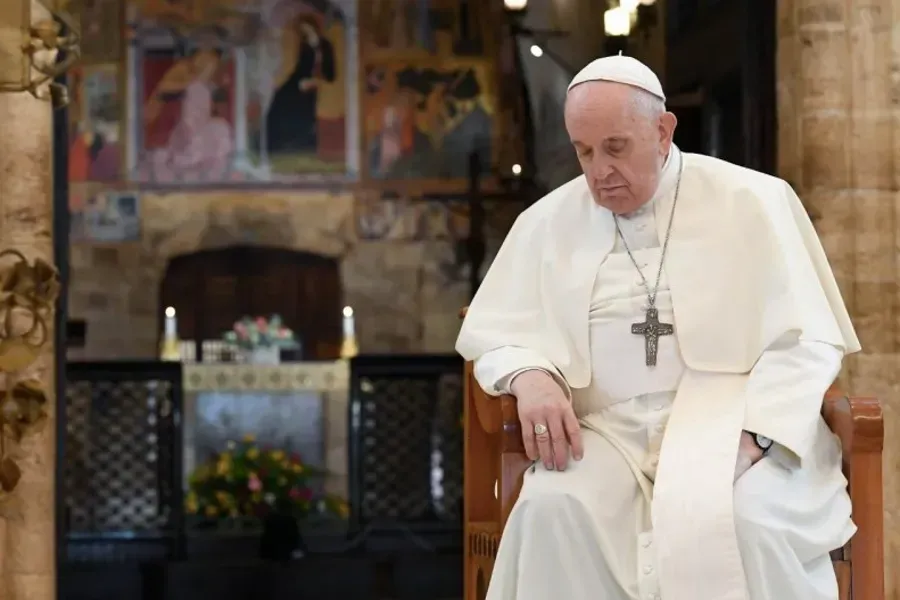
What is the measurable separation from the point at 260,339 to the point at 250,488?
61.0 inches

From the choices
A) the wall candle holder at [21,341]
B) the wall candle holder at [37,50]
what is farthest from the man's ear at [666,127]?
the wall candle holder at [21,341]

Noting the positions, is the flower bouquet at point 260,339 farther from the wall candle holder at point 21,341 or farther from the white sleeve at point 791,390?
the white sleeve at point 791,390

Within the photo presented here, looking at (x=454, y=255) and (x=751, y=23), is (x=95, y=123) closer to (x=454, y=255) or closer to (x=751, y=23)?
(x=454, y=255)

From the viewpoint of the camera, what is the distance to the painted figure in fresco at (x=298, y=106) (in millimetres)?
9570

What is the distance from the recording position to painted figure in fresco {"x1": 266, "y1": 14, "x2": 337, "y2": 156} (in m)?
9.57

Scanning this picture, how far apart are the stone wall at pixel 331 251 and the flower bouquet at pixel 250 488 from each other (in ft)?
5.11

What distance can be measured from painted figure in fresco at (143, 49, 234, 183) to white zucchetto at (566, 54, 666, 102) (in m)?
6.80

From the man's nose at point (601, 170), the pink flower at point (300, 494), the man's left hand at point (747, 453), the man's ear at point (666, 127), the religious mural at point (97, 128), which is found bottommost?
the pink flower at point (300, 494)

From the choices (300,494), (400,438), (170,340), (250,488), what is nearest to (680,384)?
(400,438)

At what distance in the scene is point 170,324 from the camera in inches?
361

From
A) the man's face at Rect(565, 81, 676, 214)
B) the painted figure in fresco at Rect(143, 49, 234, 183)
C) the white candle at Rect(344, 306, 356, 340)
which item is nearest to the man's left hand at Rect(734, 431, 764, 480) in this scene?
the man's face at Rect(565, 81, 676, 214)

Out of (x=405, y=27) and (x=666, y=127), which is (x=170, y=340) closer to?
(x=405, y=27)

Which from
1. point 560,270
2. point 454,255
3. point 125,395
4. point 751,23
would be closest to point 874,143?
point 751,23

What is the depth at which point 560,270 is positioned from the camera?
3199 mm
